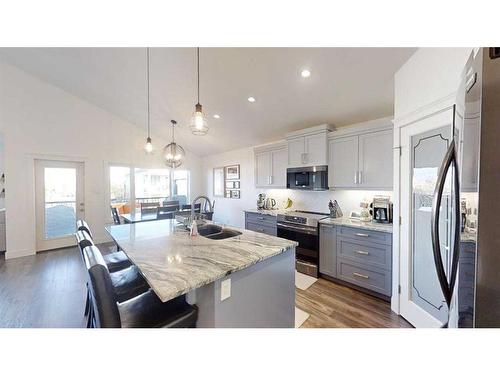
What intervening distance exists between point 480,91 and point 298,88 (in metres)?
2.32

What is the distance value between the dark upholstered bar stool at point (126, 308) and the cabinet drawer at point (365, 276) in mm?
2155

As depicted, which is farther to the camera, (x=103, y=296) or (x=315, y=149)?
(x=315, y=149)

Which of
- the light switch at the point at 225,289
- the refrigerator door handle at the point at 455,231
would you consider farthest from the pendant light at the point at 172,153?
→ the refrigerator door handle at the point at 455,231

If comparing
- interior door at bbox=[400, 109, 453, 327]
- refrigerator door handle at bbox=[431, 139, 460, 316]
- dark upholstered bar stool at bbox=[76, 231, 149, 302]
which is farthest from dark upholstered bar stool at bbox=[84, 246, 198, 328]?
interior door at bbox=[400, 109, 453, 327]

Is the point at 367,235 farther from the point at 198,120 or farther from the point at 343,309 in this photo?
the point at 198,120

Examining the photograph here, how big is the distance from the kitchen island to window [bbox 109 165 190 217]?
388 cm

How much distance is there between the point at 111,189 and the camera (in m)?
5.06

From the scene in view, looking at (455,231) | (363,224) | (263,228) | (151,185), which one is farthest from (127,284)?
(151,185)

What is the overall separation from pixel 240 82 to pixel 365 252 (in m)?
2.80

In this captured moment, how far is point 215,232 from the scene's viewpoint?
2295 mm

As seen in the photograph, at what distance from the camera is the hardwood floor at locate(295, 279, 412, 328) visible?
2008mm

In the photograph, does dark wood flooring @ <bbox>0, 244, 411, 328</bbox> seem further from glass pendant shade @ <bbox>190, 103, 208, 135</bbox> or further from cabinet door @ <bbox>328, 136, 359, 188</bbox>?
glass pendant shade @ <bbox>190, 103, 208, 135</bbox>

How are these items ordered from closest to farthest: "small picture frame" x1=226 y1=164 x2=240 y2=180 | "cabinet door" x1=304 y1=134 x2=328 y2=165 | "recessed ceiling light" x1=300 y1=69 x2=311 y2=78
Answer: "recessed ceiling light" x1=300 y1=69 x2=311 y2=78 < "cabinet door" x1=304 y1=134 x2=328 y2=165 < "small picture frame" x1=226 y1=164 x2=240 y2=180
